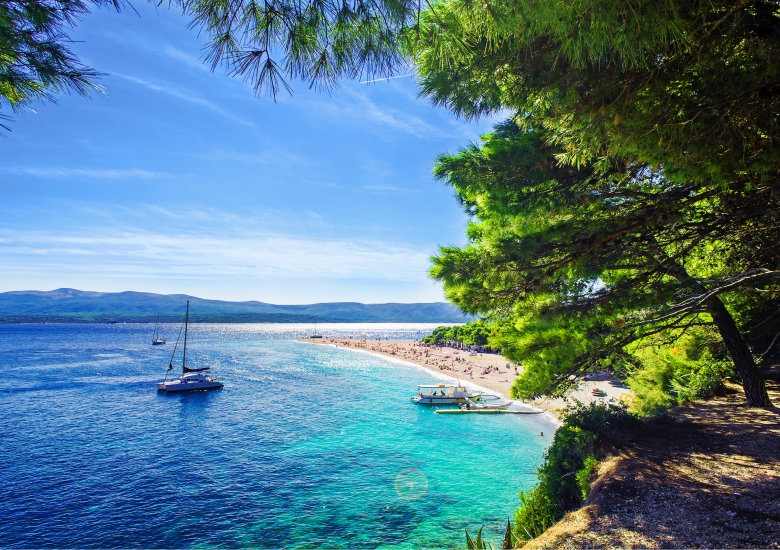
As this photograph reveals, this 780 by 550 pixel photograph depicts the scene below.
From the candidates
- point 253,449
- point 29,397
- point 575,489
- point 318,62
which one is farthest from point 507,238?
point 29,397

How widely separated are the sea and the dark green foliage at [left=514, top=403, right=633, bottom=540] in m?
3.19

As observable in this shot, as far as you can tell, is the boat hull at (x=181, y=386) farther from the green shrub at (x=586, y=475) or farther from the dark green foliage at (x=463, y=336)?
the dark green foliage at (x=463, y=336)

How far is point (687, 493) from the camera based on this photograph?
556cm

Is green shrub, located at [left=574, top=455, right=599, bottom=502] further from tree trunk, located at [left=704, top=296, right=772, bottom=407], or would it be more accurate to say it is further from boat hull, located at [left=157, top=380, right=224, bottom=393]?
boat hull, located at [left=157, top=380, right=224, bottom=393]

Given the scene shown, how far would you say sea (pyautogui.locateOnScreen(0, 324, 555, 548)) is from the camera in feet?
39.5

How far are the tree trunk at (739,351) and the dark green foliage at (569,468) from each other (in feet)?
9.33

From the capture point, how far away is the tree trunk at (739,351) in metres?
8.68

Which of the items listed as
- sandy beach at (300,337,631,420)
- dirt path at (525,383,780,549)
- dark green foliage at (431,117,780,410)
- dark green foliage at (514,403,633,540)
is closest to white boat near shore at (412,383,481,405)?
sandy beach at (300,337,631,420)

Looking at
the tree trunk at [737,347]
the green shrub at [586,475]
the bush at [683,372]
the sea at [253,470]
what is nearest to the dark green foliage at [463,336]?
the sea at [253,470]

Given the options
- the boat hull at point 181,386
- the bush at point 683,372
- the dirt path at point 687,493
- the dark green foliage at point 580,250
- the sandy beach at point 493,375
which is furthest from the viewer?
the boat hull at point 181,386

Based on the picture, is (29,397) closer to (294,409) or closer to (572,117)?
(294,409)

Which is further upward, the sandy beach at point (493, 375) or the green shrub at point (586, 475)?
the green shrub at point (586, 475)

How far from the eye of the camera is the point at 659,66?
3.80 meters

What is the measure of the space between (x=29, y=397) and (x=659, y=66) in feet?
147
